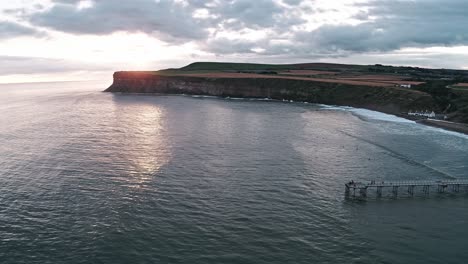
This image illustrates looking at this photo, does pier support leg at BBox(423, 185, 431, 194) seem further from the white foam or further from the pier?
the white foam

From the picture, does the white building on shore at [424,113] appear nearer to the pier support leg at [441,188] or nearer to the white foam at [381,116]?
the white foam at [381,116]

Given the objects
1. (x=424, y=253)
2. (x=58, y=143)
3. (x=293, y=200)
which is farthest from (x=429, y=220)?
(x=58, y=143)

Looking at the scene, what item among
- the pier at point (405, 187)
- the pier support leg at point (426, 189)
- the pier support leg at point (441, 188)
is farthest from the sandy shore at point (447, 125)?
the pier support leg at point (426, 189)

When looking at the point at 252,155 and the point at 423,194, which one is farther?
the point at 252,155

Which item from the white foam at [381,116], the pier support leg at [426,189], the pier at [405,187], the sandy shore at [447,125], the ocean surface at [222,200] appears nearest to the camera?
the ocean surface at [222,200]

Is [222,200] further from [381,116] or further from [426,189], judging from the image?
[381,116]

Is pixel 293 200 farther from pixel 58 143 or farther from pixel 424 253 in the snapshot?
pixel 58 143

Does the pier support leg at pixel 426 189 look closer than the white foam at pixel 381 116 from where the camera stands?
Yes
